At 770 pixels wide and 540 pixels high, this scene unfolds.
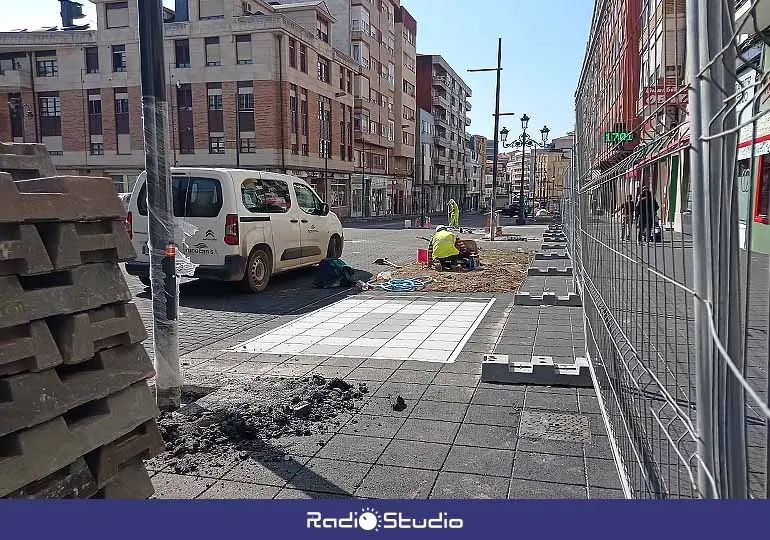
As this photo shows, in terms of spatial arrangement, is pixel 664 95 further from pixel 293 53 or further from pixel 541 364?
pixel 293 53

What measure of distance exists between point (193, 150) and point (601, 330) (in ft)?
159

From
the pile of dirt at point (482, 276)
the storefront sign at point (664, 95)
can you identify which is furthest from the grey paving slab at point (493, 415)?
the pile of dirt at point (482, 276)

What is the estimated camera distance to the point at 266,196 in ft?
36.2

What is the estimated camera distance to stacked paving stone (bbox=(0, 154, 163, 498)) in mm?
2527

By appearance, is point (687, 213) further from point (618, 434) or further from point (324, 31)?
point (324, 31)

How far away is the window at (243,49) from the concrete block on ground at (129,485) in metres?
48.0

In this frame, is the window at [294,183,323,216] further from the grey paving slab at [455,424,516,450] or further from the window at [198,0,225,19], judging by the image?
the window at [198,0,225,19]

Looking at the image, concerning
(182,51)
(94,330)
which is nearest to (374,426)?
(94,330)

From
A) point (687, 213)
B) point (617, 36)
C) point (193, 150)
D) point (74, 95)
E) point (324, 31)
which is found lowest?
point (687, 213)

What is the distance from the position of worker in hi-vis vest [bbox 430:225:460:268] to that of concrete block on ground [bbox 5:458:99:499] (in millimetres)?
11116

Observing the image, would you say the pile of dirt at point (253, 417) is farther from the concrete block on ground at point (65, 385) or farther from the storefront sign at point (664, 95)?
the storefront sign at point (664, 95)

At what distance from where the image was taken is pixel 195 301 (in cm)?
989

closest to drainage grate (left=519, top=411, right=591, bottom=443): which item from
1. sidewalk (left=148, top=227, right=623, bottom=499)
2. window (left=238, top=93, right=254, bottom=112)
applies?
sidewalk (left=148, top=227, right=623, bottom=499)

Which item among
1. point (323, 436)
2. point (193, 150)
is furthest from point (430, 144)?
point (323, 436)
